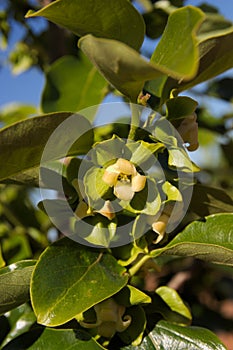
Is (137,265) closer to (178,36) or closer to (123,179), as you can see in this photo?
(123,179)

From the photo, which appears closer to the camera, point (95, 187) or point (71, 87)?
point (95, 187)

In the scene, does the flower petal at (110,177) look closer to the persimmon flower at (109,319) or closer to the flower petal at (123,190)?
the flower petal at (123,190)

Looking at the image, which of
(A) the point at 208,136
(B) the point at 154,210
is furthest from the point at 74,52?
(B) the point at 154,210

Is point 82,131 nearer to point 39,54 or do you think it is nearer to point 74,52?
point 74,52

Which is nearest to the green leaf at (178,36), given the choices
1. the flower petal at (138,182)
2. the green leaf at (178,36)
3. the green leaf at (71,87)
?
the green leaf at (178,36)

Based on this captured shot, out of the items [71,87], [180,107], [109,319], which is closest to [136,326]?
[109,319]
